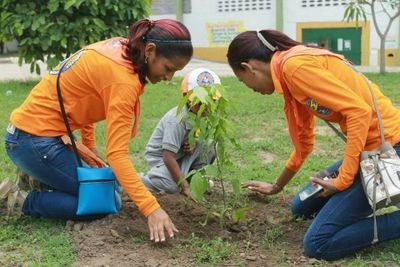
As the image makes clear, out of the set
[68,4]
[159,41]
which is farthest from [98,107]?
[68,4]

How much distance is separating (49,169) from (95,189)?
27 centimetres

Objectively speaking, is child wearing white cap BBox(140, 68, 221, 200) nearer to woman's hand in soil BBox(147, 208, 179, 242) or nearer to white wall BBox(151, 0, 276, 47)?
woman's hand in soil BBox(147, 208, 179, 242)

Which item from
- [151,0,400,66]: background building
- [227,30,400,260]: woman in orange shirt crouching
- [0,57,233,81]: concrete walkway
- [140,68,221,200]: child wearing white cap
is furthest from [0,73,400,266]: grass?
[151,0,400,66]: background building

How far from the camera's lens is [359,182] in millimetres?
3141

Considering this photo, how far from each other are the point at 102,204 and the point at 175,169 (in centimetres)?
75

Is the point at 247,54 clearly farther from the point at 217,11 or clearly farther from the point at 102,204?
the point at 217,11

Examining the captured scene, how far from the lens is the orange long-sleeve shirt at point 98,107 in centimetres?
312

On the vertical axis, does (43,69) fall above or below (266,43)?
below

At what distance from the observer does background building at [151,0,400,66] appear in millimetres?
15148

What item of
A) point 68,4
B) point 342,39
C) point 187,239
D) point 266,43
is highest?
point 266,43

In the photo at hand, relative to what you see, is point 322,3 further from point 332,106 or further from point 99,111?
point 332,106

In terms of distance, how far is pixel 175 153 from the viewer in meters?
4.21

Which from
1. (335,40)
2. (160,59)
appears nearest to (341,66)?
(160,59)

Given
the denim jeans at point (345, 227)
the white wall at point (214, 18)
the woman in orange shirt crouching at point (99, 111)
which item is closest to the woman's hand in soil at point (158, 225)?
the woman in orange shirt crouching at point (99, 111)
